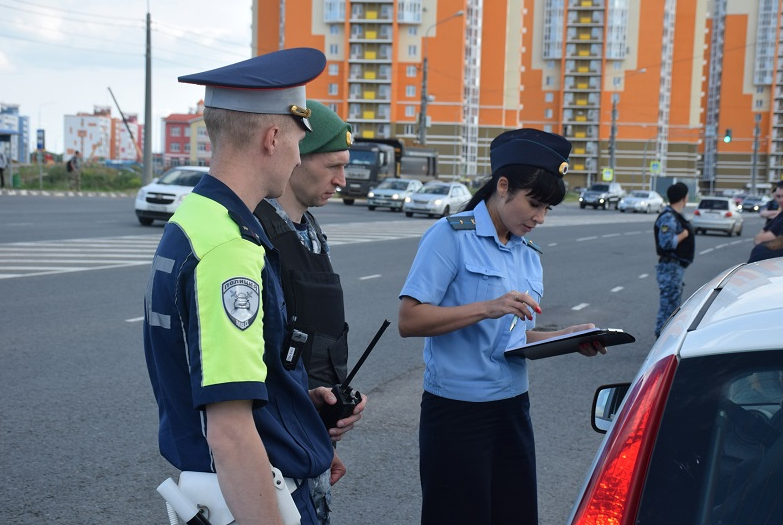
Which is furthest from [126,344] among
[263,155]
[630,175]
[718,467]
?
[630,175]

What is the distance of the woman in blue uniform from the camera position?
3.16 metres

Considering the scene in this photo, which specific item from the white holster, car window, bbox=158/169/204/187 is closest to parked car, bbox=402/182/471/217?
car window, bbox=158/169/204/187

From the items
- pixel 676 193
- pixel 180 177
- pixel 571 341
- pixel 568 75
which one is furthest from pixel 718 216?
pixel 568 75

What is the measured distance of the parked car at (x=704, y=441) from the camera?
1.71 m

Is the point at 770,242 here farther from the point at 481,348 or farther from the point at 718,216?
the point at 718,216

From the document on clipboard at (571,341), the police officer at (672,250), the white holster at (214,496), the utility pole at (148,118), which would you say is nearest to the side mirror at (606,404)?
the document on clipboard at (571,341)

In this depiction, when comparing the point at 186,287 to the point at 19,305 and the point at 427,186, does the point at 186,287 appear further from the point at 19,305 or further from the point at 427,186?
the point at 427,186

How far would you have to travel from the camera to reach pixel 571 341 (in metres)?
3.07

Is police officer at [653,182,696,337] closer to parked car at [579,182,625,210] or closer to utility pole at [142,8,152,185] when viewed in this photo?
utility pole at [142,8,152,185]

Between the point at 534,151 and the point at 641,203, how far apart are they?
54.6 metres

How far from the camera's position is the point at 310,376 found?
275 cm

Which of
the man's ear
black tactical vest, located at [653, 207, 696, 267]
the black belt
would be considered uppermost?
the man's ear

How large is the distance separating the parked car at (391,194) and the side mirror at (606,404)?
119ft

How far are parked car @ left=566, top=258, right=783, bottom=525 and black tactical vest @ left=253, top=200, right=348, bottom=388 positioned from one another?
3.32ft
